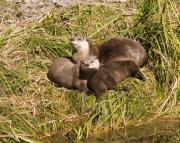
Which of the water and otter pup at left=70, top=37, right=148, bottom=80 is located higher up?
otter pup at left=70, top=37, right=148, bottom=80

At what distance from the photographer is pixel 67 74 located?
6.57 meters

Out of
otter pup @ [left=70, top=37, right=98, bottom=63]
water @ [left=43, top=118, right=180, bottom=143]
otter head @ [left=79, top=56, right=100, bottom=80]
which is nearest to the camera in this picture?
water @ [left=43, top=118, right=180, bottom=143]

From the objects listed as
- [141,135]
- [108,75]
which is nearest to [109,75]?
[108,75]

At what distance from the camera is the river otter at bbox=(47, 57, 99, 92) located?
6.46 metres

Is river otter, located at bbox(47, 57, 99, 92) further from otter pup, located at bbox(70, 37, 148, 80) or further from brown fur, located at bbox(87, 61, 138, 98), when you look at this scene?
otter pup, located at bbox(70, 37, 148, 80)

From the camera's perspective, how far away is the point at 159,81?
6.62 metres

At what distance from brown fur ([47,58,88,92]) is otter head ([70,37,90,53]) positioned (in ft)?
0.59

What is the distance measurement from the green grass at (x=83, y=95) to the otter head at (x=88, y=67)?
0.77 feet

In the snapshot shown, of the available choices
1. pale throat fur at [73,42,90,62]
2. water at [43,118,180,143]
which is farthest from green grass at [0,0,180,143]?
pale throat fur at [73,42,90,62]

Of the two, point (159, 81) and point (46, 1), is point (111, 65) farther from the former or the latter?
point (46, 1)

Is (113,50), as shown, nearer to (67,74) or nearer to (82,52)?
(82,52)

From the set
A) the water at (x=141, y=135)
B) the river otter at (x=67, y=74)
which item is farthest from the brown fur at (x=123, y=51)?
the water at (x=141, y=135)

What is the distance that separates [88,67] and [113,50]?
0.42 meters

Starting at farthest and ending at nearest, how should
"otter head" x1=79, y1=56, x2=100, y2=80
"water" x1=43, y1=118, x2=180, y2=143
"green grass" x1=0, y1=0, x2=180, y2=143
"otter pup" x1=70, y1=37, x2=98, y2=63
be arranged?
"otter pup" x1=70, y1=37, x2=98, y2=63, "otter head" x1=79, y1=56, x2=100, y2=80, "green grass" x1=0, y1=0, x2=180, y2=143, "water" x1=43, y1=118, x2=180, y2=143
